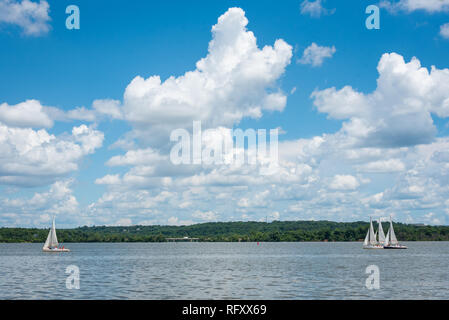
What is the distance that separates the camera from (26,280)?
76188 millimetres

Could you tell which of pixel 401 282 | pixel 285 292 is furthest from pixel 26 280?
pixel 401 282
